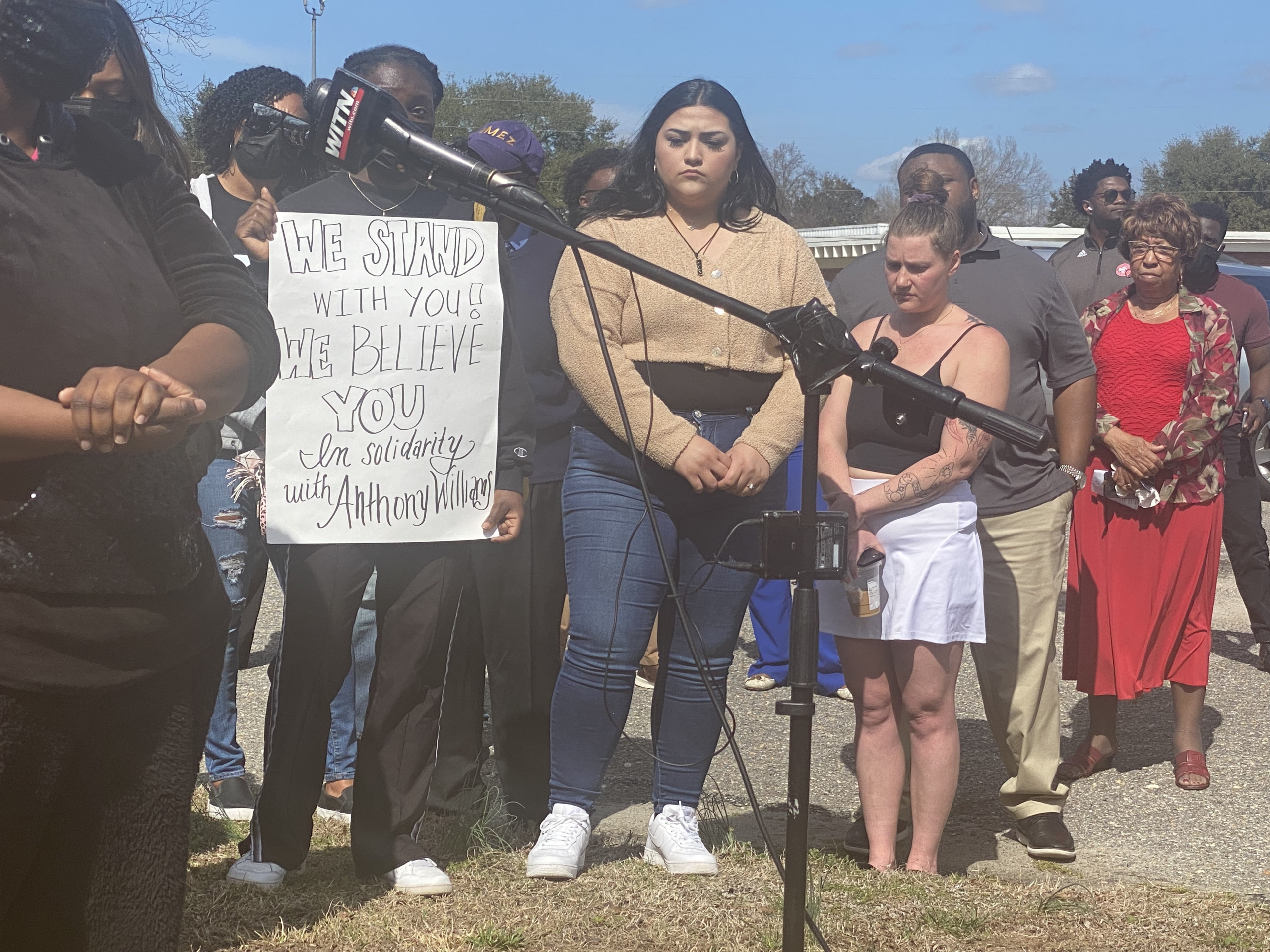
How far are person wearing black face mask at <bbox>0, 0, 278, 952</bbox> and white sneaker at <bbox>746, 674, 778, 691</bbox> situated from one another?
4704 mm

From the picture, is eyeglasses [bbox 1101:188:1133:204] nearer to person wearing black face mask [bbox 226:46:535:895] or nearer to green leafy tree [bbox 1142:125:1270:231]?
person wearing black face mask [bbox 226:46:535:895]

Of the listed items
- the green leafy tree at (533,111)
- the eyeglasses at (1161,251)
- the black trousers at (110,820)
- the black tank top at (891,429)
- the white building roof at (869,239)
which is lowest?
the black trousers at (110,820)

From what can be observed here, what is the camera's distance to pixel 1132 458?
539 cm

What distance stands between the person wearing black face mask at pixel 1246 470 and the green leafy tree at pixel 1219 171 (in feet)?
204

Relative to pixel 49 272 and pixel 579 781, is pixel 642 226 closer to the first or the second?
pixel 579 781

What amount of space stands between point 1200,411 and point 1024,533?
4.00 feet

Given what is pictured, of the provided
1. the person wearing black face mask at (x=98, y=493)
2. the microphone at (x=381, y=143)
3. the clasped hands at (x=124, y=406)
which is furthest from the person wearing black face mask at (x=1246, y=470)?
the clasped hands at (x=124, y=406)

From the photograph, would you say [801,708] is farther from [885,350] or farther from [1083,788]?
[1083,788]

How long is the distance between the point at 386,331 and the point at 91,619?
5.61 feet

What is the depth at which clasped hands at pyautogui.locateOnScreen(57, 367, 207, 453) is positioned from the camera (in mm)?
1901

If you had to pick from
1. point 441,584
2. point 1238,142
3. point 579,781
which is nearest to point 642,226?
point 441,584

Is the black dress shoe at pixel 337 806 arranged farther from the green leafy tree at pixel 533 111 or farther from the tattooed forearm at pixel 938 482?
the green leafy tree at pixel 533 111

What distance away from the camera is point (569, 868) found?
151 inches

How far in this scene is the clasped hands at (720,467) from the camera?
369 cm
